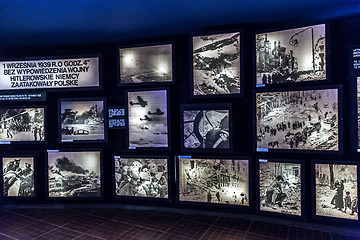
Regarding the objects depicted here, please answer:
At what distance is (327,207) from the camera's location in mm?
3145

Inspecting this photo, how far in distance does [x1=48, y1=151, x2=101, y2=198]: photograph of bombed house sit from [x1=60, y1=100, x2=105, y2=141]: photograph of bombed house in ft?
0.86

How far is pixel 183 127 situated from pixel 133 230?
1.48m

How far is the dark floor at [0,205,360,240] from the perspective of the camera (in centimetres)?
311

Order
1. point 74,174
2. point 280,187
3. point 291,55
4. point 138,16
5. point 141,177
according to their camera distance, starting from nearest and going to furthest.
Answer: point 138,16 < point 291,55 < point 280,187 < point 141,177 < point 74,174

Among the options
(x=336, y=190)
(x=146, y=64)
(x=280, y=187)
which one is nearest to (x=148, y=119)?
(x=146, y=64)

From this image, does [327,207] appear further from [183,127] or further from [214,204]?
[183,127]

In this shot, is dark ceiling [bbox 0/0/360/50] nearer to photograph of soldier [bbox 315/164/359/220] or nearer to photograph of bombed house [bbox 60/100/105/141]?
photograph of bombed house [bbox 60/100/105/141]

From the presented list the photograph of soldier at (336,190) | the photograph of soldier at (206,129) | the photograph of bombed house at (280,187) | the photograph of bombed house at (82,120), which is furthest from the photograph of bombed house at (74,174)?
the photograph of soldier at (336,190)

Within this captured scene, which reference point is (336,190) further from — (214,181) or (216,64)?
(216,64)

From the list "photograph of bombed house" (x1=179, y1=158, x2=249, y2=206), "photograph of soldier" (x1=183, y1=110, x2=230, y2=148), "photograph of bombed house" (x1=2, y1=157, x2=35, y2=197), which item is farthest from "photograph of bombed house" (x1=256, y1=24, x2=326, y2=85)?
"photograph of bombed house" (x1=2, y1=157, x2=35, y2=197)

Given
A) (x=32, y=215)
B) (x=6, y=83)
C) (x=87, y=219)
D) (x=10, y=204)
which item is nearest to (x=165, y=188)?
(x=87, y=219)

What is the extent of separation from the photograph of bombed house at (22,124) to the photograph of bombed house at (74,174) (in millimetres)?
397

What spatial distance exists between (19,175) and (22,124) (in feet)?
2.62

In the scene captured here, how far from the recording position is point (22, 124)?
4.04 m
